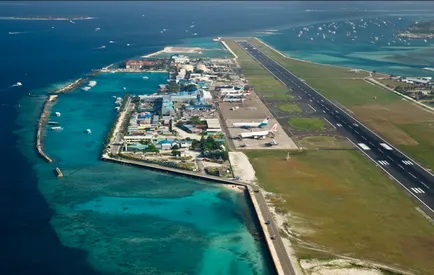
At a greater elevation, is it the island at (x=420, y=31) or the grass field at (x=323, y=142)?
the island at (x=420, y=31)

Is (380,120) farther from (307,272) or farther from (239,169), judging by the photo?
(307,272)

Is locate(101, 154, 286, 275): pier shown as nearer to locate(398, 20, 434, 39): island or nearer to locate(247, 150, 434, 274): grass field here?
locate(247, 150, 434, 274): grass field

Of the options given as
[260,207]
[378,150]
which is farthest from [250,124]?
[260,207]

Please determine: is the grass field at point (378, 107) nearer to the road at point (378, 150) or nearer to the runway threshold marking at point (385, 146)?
the runway threshold marking at point (385, 146)

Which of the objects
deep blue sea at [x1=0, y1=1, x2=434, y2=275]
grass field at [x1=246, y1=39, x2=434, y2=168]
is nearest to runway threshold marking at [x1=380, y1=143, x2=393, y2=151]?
grass field at [x1=246, y1=39, x2=434, y2=168]

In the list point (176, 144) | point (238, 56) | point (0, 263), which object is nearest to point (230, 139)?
point (176, 144)

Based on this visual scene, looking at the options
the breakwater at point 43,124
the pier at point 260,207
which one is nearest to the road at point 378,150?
the pier at point 260,207

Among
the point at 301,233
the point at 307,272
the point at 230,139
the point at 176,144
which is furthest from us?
the point at 230,139
